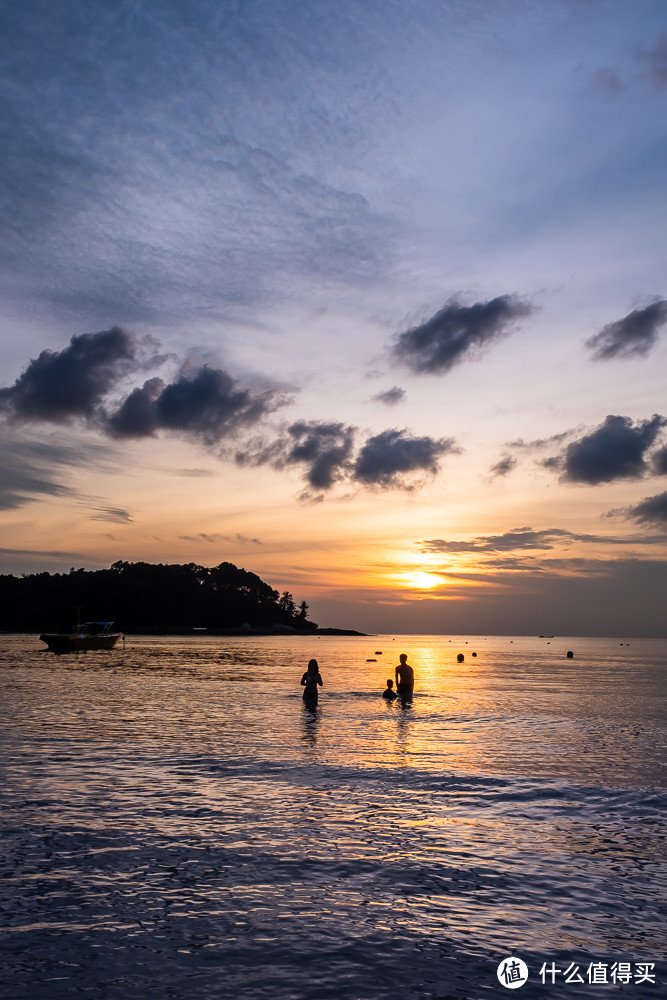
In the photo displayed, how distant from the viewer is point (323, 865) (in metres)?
11.5

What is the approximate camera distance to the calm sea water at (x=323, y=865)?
26.2ft

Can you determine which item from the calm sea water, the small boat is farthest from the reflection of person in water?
the small boat

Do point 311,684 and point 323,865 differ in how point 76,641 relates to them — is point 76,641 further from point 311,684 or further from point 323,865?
point 323,865

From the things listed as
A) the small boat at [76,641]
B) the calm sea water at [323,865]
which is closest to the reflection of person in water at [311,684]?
the calm sea water at [323,865]

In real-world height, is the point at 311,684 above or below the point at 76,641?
above

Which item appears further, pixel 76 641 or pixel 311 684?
pixel 76 641

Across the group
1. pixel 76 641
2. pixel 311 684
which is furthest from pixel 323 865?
pixel 76 641

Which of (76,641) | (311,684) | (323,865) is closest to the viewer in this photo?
(323,865)

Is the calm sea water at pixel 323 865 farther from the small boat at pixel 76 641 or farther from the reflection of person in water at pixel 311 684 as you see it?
the small boat at pixel 76 641

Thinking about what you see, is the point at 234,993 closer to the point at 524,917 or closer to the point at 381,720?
the point at 524,917

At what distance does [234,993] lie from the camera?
7.41 meters

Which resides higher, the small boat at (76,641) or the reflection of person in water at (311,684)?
the reflection of person in water at (311,684)

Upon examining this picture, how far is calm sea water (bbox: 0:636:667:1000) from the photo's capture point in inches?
315

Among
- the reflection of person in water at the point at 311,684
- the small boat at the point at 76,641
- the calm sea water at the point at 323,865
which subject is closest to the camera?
the calm sea water at the point at 323,865
